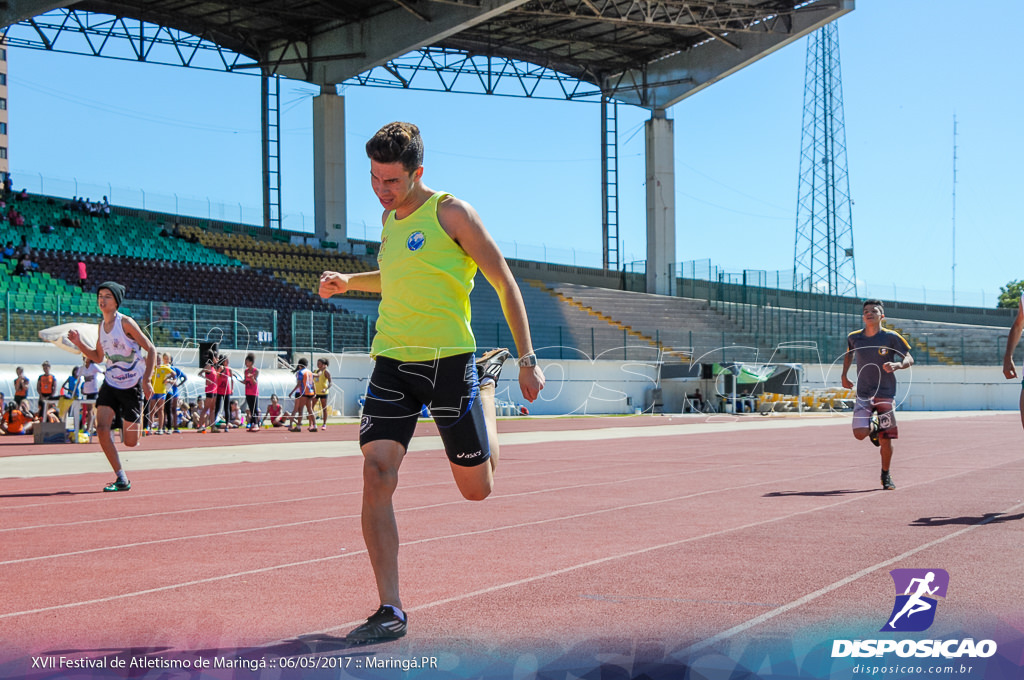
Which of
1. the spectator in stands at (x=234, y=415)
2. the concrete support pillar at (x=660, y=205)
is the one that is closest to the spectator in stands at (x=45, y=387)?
the spectator in stands at (x=234, y=415)

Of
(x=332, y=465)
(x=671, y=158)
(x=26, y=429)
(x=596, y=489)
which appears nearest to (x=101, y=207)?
(x=26, y=429)

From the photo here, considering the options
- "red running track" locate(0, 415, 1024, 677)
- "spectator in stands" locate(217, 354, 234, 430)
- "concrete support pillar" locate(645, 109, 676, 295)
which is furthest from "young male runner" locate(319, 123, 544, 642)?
"concrete support pillar" locate(645, 109, 676, 295)

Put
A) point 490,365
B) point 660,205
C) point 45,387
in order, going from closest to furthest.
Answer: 1. point 490,365
2. point 45,387
3. point 660,205

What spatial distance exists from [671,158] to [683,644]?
186ft

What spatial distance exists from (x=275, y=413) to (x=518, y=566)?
24.1 meters

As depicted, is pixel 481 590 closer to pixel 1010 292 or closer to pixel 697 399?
pixel 697 399

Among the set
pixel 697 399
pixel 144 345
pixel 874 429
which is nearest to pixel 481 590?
pixel 144 345

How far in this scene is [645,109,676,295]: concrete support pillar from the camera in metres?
59.3

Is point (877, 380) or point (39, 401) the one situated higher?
point (877, 380)

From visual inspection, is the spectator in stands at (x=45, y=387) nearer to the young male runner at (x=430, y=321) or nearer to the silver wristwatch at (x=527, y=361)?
the young male runner at (x=430, y=321)

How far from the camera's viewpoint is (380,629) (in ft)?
15.1

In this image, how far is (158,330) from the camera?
30312 millimetres

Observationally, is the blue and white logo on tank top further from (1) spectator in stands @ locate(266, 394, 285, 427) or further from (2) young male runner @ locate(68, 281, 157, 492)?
(1) spectator in stands @ locate(266, 394, 285, 427)

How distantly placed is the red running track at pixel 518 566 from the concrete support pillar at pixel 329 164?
131 ft
